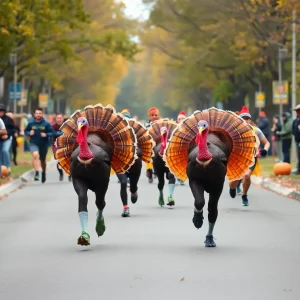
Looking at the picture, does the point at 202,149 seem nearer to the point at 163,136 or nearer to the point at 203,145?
the point at 203,145

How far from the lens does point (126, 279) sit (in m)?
11.3

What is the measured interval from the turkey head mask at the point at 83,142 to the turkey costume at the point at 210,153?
1.12 metres

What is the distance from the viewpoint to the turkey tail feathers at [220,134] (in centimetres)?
1405

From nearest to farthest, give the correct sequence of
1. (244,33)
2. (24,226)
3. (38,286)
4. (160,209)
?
1. (38,286)
2. (24,226)
3. (160,209)
4. (244,33)

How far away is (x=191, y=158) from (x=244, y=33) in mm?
37516

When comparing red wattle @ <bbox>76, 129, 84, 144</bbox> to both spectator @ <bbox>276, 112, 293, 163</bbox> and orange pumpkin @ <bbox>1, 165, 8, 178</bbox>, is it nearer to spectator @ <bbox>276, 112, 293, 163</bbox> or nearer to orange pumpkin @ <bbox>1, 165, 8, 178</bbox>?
orange pumpkin @ <bbox>1, 165, 8, 178</bbox>

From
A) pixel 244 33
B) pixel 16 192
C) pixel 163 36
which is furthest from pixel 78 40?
pixel 16 192

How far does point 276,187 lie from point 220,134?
45.9ft

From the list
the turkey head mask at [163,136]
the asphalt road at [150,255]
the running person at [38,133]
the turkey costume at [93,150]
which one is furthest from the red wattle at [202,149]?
the running person at [38,133]

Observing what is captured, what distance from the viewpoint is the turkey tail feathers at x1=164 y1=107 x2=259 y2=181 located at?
46.1 feet

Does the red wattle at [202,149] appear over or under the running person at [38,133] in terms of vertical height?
over

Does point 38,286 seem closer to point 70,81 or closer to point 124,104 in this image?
point 70,81

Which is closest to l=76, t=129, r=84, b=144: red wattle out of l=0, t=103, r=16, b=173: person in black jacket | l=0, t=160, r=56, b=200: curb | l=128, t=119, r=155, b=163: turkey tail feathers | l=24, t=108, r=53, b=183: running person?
l=128, t=119, r=155, b=163: turkey tail feathers

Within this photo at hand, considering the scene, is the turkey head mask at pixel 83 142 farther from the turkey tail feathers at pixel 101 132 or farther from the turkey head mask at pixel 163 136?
the turkey head mask at pixel 163 136
